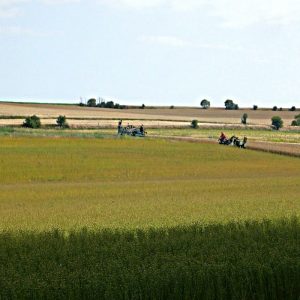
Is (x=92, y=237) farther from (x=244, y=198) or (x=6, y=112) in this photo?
(x=6, y=112)

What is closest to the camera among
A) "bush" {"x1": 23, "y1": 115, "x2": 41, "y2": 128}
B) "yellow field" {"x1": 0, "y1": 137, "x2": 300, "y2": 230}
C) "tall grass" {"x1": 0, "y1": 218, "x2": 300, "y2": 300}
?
"tall grass" {"x1": 0, "y1": 218, "x2": 300, "y2": 300}

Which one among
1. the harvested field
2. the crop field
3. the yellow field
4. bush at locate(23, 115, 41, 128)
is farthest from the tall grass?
the harvested field

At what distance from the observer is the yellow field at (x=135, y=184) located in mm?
22953

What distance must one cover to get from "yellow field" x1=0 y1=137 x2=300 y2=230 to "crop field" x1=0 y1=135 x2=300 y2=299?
75 mm

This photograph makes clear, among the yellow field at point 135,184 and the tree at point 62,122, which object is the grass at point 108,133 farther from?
the yellow field at point 135,184

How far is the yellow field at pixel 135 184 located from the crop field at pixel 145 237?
0.08m

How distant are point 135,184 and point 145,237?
79.1 ft

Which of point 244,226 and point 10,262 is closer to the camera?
point 10,262

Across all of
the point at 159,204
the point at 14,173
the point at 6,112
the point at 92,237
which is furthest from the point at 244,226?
the point at 6,112

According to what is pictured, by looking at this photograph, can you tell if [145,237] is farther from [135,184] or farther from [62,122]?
A: [62,122]

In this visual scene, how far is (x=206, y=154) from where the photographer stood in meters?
62.3

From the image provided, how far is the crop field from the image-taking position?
12.5m

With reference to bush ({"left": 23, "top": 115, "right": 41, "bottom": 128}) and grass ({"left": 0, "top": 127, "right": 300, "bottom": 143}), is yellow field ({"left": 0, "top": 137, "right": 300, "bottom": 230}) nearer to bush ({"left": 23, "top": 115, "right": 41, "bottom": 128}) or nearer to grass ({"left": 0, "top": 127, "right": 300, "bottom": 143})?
grass ({"left": 0, "top": 127, "right": 300, "bottom": 143})

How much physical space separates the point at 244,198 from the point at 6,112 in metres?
117
